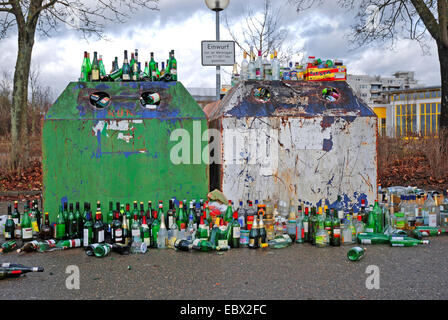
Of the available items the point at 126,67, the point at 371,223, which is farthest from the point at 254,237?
the point at 126,67

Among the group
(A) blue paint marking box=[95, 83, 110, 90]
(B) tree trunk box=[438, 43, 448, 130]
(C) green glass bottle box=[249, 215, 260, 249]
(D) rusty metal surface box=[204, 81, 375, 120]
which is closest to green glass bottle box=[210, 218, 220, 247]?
(C) green glass bottle box=[249, 215, 260, 249]

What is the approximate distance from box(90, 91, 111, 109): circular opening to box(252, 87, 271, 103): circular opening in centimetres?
211

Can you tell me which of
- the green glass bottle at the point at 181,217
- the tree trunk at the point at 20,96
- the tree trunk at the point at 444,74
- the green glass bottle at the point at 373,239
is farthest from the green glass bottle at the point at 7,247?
the tree trunk at the point at 444,74

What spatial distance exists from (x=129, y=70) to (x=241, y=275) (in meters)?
4.07

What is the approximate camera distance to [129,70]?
6613 millimetres

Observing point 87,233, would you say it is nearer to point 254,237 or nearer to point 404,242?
point 254,237

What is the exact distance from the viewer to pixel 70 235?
17.6ft

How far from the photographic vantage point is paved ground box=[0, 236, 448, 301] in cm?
335

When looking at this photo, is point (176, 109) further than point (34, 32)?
No

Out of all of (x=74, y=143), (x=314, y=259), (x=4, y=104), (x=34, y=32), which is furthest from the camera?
(x=4, y=104)

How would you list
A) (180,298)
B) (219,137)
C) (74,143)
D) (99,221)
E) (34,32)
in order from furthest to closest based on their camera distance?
(34,32) < (219,137) < (74,143) < (99,221) < (180,298)

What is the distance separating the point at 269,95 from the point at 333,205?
6.14 ft

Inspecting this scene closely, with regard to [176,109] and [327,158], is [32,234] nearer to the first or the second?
[176,109]

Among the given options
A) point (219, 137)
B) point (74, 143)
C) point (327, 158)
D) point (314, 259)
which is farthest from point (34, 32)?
point (314, 259)
